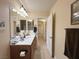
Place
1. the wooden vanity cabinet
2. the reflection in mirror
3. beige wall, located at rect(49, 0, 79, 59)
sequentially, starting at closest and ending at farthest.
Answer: beige wall, located at rect(49, 0, 79, 59) < the wooden vanity cabinet < the reflection in mirror

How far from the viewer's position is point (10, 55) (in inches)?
123

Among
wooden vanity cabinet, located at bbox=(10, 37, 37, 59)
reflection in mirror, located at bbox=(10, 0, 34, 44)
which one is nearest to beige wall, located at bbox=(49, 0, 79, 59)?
wooden vanity cabinet, located at bbox=(10, 37, 37, 59)

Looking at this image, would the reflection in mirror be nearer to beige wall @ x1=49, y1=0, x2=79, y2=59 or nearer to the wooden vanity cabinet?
the wooden vanity cabinet

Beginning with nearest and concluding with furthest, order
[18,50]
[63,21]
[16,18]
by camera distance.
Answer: [18,50] → [63,21] → [16,18]

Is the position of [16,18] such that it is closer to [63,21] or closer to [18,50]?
[18,50]

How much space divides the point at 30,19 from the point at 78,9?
570cm

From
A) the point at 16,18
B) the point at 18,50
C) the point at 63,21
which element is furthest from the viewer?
the point at 16,18

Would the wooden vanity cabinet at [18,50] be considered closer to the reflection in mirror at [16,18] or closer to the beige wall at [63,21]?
the reflection in mirror at [16,18]

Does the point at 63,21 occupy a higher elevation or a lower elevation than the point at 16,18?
lower

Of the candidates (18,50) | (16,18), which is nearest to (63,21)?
(18,50)

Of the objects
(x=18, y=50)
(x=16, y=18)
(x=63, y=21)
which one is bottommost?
(x=18, y=50)

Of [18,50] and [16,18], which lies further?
[16,18]

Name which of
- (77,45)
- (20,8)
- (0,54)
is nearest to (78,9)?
(77,45)

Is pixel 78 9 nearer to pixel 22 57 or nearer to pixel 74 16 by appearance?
pixel 74 16
